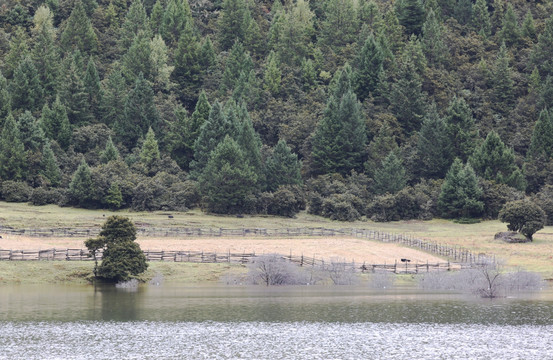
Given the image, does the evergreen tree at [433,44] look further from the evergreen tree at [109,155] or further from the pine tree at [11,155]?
the pine tree at [11,155]

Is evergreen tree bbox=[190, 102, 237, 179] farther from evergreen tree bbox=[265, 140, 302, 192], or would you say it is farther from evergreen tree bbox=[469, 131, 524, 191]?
evergreen tree bbox=[469, 131, 524, 191]

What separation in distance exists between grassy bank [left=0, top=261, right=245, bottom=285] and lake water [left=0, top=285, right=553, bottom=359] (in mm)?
2856

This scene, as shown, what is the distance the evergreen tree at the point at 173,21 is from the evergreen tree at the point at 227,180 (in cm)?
6184

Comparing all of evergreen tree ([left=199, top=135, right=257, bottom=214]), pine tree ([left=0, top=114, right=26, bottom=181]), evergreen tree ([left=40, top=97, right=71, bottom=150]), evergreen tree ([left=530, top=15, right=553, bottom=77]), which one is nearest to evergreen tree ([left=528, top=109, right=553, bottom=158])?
evergreen tree ([left=530, top=15, right=553, bottom=77])

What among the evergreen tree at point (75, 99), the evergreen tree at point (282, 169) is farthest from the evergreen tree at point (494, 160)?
the evergreen tree at point (75, 99)

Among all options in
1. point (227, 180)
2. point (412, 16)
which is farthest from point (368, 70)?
point (227, 180)

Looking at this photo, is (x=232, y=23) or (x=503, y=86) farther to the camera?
(x=232, y=23)

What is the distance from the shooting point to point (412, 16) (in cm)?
19438

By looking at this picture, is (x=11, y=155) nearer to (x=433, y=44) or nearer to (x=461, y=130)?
(x=461, y=130)

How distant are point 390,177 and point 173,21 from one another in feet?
239

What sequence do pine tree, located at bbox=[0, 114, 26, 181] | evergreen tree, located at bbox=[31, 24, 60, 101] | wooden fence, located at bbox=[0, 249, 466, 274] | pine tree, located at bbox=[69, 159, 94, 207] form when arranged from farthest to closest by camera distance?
evergreen tree, located at bbox=[31, 24, 60, 101] < pine tree, located at bbox=[0, 114, 26, 181] < pine tree, located at bbox=[69, 159, 94, 207] < wooden fence, located at bbox=[0, 249, 466, 274]

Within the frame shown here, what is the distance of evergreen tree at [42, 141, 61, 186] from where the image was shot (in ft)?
474

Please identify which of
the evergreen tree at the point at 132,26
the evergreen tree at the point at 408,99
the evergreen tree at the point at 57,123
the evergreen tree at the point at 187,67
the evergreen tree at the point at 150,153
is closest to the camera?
the evergreen tree at the point at 150,153

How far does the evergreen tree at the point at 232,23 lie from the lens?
19700 cm
